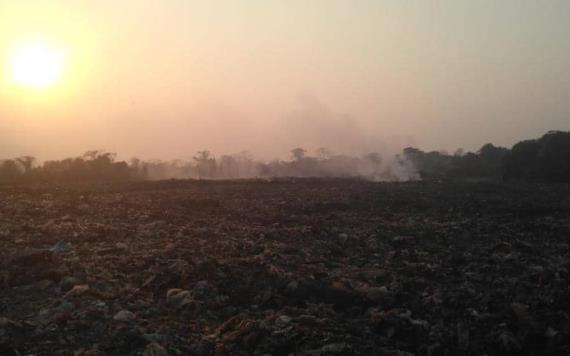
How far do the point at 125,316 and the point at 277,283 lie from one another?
2.09 meters

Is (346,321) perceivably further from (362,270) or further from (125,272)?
(125,272)

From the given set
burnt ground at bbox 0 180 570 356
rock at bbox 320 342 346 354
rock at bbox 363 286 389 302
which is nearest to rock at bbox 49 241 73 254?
burnt ground at bbox 0 180 570 356

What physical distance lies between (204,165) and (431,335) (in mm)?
46135

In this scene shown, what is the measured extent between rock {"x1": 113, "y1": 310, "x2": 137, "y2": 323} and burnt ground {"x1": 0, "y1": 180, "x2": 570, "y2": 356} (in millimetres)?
28

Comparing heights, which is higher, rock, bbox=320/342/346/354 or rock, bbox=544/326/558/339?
rock, bbox=320/342/346/354

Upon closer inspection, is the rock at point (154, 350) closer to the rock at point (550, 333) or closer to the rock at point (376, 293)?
the rock at point (376, 293)

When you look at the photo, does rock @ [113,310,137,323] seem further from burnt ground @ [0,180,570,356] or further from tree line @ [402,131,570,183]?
tree line @ [402,131,570,183]

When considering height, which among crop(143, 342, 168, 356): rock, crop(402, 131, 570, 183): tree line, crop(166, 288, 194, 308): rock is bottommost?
crop(143, 342, 168, 356): rock

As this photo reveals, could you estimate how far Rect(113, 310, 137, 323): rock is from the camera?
6.18 meters

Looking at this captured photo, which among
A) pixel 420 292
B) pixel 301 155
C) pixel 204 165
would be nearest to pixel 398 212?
pixel 420 292

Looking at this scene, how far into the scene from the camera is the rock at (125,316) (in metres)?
6.18

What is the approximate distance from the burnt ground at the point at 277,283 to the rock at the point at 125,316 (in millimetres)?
28

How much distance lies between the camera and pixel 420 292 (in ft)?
24.0

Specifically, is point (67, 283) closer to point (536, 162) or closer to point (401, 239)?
point (401, 239)
